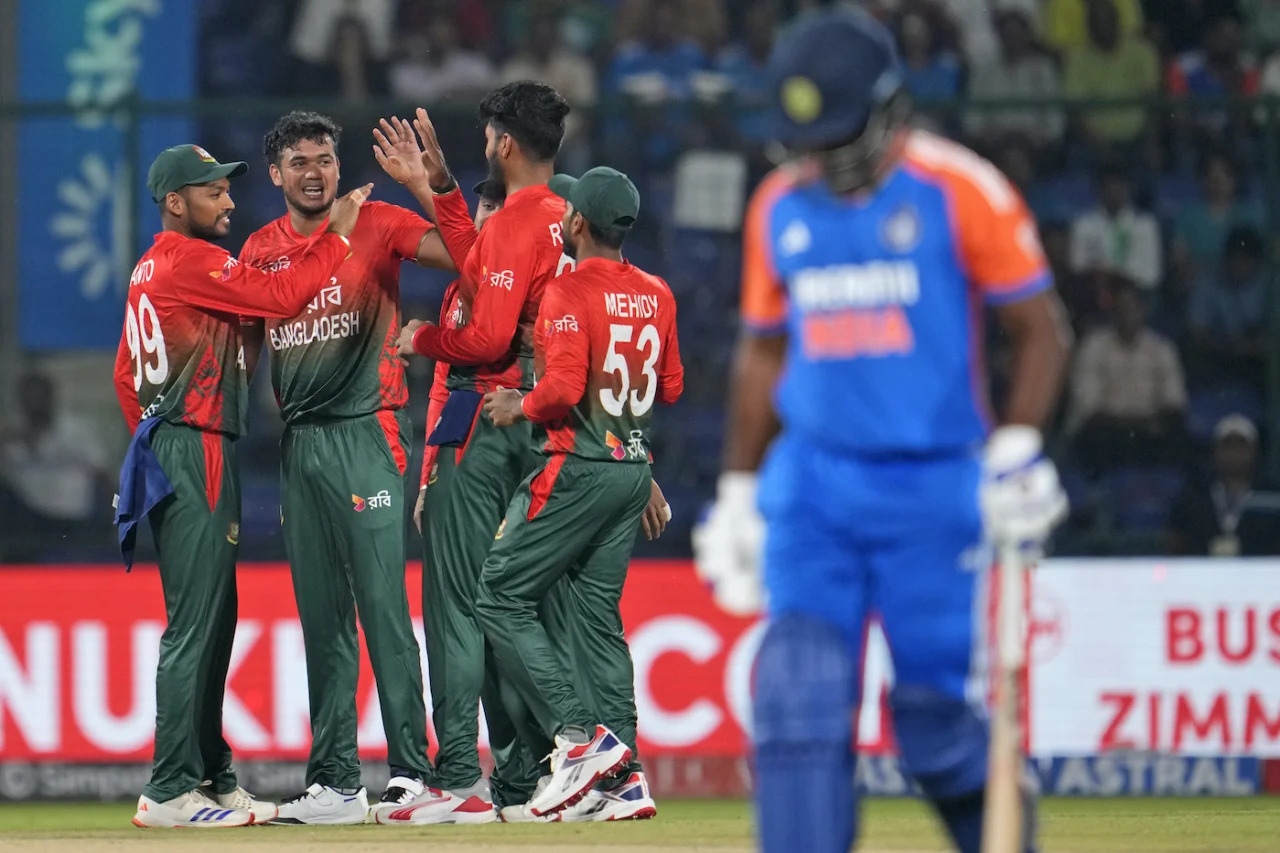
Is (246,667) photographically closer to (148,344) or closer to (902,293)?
(148,344)

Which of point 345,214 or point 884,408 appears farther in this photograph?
point 345,214

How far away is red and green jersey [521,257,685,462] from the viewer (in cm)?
646

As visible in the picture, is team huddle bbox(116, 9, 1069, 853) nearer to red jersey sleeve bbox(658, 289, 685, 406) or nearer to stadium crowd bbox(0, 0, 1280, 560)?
red jersey sleeve bbox(658, 289, 685, 406)

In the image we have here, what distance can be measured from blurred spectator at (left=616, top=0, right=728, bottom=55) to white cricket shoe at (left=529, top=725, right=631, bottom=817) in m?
6.39

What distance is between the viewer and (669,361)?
22.5ft

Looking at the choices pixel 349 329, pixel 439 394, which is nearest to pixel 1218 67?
pixel 439 394

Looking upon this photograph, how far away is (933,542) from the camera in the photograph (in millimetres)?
3803

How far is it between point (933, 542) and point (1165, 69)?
9135 mm

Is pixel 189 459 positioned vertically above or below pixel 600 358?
below

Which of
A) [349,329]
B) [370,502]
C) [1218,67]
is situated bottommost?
[370,502]

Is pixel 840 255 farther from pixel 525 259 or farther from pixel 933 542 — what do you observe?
pixel 525 259

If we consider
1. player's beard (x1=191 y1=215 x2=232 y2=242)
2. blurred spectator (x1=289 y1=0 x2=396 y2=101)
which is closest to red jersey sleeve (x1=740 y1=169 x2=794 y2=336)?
player's beard (x1=191 y1=215 x2=232 y2=242)

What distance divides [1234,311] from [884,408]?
7523 mm

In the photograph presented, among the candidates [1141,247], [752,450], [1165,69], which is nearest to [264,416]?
[1141,247]
